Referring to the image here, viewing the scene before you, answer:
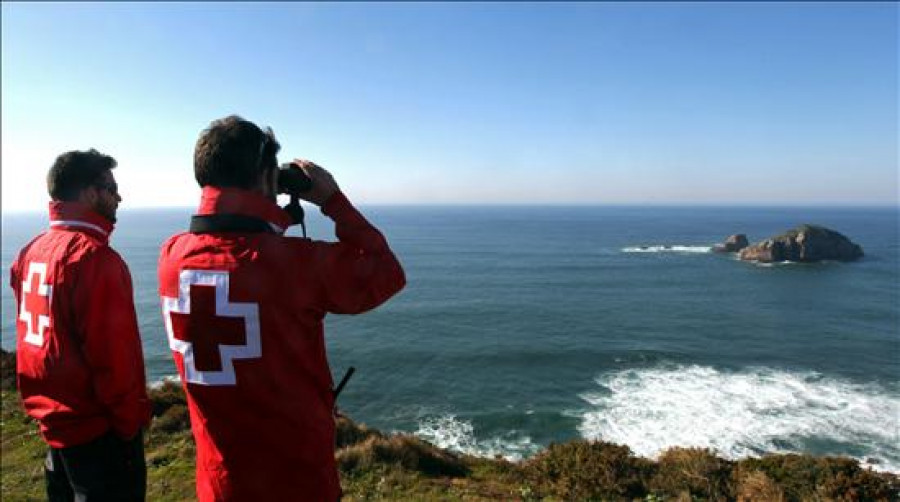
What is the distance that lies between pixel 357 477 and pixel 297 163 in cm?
671

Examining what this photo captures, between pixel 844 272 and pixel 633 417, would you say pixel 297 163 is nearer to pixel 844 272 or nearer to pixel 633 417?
A: pixel 633 417

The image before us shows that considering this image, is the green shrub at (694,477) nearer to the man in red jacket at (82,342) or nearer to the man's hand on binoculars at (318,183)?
the man in red jacket at (82,342)

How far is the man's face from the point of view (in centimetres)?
350

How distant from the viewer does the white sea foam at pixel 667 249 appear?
90.2 metres

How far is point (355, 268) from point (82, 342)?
7.18 feet

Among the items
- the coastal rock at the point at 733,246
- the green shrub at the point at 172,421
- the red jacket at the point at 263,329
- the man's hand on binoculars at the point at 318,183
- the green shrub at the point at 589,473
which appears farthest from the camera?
the coastal rock at the point at 733,246

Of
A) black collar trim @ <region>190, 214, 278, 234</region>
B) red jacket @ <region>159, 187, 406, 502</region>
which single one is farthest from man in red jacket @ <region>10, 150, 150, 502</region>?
black collar trim @ <region>190, 214, 278, 234</region>

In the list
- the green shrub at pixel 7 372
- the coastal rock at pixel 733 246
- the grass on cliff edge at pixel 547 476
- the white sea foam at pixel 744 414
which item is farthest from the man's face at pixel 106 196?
the coastal rock at pixel 733 246

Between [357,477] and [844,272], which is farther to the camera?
[844,272]

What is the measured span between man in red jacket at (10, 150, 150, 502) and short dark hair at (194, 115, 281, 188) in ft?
4.81

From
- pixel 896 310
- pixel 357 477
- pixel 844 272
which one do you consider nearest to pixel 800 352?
pixel 896 310

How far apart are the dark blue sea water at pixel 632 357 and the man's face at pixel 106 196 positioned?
18.5 metres

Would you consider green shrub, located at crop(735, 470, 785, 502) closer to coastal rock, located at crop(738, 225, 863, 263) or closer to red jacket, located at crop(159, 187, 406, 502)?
red jacket, located at crop(159, 187, 406, 502)

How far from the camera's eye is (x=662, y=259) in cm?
8006
